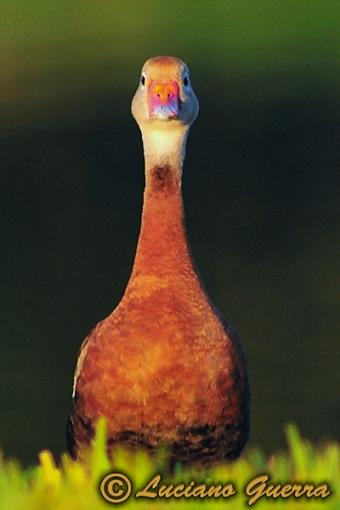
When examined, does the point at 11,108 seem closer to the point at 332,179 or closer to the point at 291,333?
the point at 332,179

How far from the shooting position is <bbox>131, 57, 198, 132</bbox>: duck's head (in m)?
5.61

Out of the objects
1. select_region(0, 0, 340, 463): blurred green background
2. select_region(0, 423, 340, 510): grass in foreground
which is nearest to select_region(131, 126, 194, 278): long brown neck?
select_region(0, 423, 340, 510): grass in foreground

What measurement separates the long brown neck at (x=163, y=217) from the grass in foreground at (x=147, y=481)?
3.34 ft

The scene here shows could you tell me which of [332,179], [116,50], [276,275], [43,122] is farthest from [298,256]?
[116,50]

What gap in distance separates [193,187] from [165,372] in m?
9.42

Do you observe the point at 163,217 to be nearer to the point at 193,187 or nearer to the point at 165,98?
the point at 165,98

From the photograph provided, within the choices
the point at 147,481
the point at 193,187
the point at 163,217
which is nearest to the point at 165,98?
the point at 163,217

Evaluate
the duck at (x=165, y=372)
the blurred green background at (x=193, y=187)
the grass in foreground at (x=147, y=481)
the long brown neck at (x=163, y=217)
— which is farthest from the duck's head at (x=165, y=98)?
the blurred green background at (x=193, y=187)

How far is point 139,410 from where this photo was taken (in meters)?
5.16

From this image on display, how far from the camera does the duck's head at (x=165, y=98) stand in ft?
18.4

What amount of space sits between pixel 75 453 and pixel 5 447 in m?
3.14

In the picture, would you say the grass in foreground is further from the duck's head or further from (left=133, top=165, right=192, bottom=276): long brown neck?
the duck's head

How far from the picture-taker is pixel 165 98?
5.63m

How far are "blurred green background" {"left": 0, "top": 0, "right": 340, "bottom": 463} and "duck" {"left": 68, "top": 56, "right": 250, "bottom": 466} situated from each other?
310 cm
